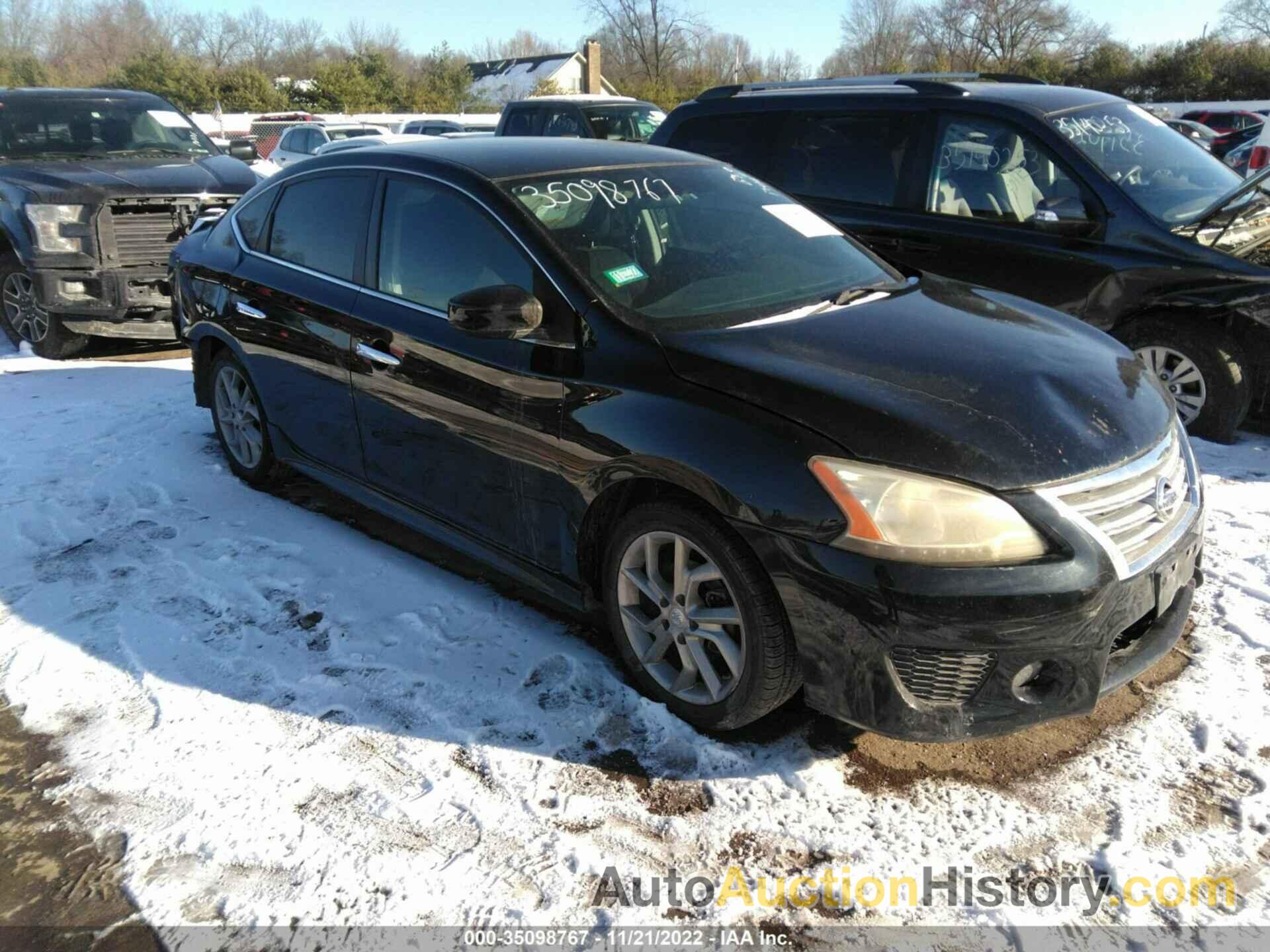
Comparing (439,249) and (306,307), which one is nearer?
(439,249)

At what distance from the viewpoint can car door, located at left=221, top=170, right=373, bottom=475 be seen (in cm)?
398

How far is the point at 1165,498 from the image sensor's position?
2775 millimetres

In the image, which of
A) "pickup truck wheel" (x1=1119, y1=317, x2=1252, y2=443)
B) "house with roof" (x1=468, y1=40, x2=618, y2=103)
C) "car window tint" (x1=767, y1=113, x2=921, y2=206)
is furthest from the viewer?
"house with roof" (x1=468, y1=40, x2=618, y2=103)

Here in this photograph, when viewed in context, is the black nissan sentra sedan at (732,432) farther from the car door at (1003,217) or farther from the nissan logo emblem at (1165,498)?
the car door at (1003,217)

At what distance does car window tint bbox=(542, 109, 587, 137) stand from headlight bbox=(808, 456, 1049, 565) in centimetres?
1158

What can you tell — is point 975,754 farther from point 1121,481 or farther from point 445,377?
point 445,377

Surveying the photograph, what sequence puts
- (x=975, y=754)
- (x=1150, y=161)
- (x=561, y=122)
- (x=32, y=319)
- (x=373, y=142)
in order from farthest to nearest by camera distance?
1. (x=561, y=122)
2. (x=32, y=319)
3. (x=373, y=142)
4. (x=1150, y=161)
5. (x=975, y=754)

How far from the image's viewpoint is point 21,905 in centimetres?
241

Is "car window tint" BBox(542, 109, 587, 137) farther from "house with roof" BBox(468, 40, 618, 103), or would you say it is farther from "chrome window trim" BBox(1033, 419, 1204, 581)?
"house with roof" BBox(468, 40, 618, 103)

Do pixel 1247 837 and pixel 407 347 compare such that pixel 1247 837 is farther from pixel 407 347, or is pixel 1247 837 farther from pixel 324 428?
pixel 324 428

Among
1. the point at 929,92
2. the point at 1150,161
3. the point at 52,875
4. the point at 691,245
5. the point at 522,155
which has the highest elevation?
the point at 929,92

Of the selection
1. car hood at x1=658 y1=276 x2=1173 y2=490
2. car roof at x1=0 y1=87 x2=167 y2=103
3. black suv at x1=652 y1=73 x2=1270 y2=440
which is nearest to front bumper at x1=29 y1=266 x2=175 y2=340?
car roof at x1=0 y1=87 x2=167 y2=103

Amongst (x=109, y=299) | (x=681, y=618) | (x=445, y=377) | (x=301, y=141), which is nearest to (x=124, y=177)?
(x=109, y=299)

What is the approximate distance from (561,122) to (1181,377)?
32.0 feet
